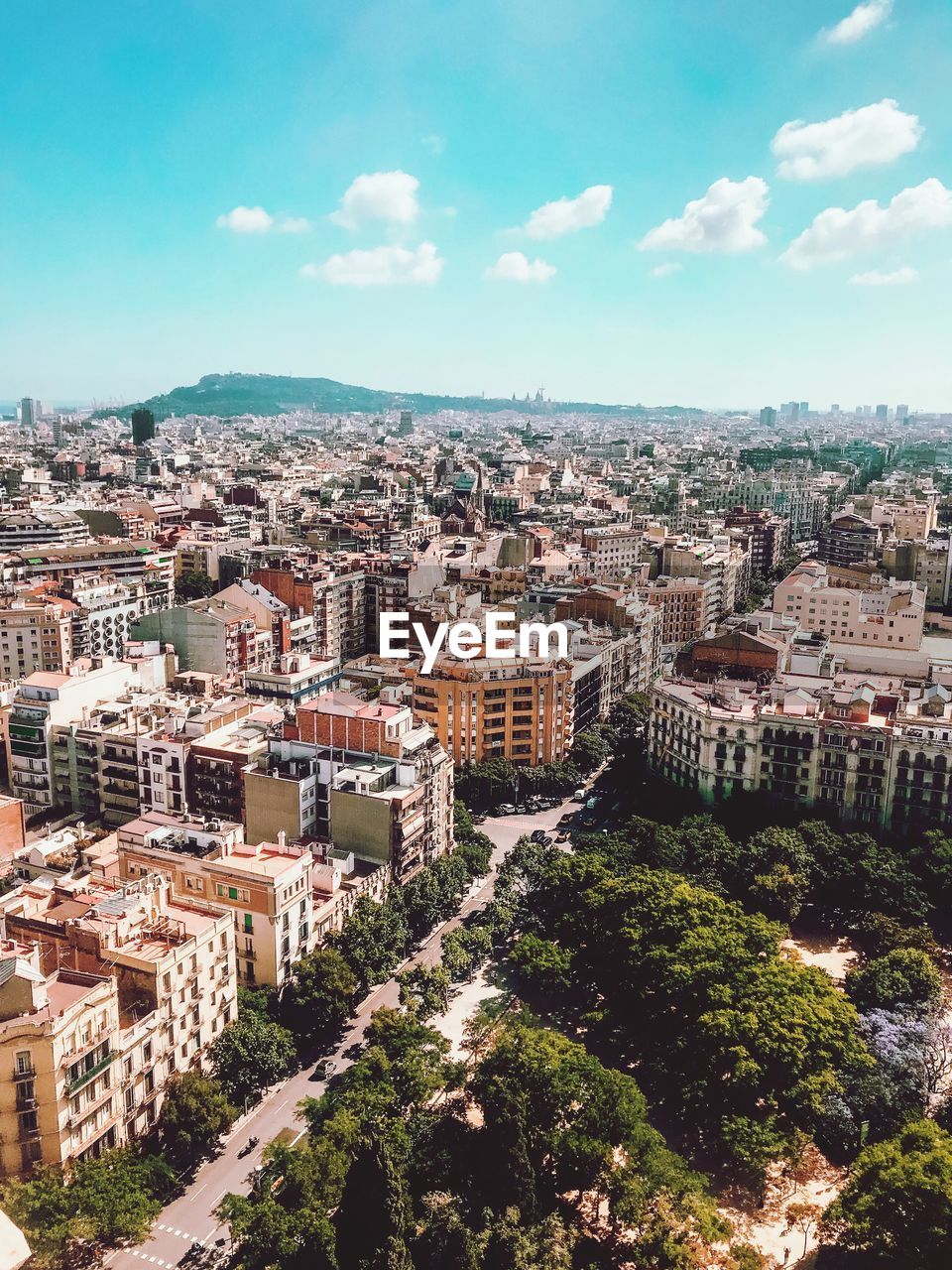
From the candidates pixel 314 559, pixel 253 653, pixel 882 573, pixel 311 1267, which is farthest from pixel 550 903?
pixel 882 573

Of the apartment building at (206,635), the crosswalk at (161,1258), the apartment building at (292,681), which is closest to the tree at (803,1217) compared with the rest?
the crosswalk at (161,1258)

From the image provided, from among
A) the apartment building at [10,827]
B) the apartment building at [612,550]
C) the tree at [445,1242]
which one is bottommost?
the tree at [445,1242]

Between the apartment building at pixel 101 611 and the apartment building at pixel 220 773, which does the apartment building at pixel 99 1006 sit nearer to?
the apartment building at pixel 220 773

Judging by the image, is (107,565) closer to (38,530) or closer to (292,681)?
(38,530)

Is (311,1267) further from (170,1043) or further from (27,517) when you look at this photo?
(27,517)

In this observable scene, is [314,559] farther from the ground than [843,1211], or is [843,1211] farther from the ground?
[314,559]

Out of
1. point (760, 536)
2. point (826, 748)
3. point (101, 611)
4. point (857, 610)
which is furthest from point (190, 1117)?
point (760, 536)
